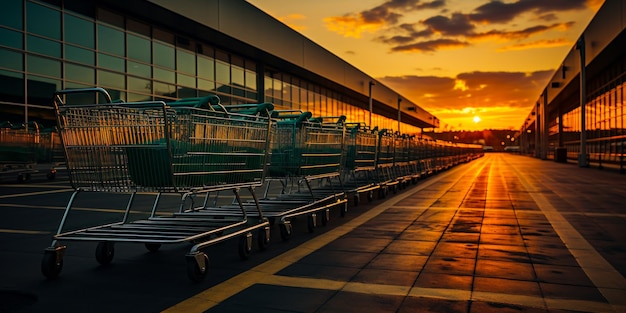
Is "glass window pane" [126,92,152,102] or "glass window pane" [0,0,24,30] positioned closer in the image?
"glass window pane" [0,0,24,30]

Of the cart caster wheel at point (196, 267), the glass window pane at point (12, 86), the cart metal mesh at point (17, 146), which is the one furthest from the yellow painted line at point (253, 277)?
the glass window pane at point (12, 86)

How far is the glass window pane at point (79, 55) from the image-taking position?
16500mm

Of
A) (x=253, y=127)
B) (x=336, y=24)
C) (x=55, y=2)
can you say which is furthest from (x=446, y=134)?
(x=253, y=127)

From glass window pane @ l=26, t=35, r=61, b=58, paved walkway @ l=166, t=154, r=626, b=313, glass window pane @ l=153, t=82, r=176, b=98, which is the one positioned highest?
glass window pane @ l=26, t=35, r=61, b=58

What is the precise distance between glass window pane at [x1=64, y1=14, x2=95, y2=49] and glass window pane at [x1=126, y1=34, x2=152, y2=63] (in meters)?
1.56

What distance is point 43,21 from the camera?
15.8m

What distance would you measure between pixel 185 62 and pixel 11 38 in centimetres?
748

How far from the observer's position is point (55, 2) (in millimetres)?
16141

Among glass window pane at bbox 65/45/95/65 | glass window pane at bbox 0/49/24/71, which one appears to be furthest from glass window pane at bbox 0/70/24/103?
glass window pane at bbox 65/45/95/65

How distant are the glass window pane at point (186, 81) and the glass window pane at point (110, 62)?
127 inches

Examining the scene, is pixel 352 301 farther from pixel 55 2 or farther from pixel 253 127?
pixel 55 2

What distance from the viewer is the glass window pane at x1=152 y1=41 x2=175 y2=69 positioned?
19.9 m

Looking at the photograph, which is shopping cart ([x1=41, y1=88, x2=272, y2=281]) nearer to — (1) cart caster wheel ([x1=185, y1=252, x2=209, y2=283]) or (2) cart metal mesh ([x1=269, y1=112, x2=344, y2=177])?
(1) cart caster wheel ([x1=185, y1=252, x2=209, y2=283])

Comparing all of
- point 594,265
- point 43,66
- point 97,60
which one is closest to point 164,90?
point 97,60
